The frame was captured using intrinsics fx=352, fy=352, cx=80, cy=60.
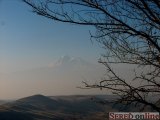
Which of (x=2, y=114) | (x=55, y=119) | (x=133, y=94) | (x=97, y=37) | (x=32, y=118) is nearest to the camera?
(x=133, y=94)

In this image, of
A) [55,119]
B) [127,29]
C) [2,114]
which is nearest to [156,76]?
[127,29]

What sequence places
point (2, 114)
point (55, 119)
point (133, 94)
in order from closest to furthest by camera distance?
point (133, 94)
point (2, 114)
point (55, 119)

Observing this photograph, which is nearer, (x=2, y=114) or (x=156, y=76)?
(x=156, y=76)

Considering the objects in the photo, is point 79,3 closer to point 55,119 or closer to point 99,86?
point 99,86

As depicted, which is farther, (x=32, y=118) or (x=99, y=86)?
(x=32, y=118)

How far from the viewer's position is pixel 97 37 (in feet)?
24.5

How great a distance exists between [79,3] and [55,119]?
474 ft

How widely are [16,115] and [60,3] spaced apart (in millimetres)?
131152

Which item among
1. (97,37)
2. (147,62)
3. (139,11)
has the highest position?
(139,11)

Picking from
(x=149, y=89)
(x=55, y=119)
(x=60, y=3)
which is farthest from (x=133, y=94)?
(x=55, y=119)

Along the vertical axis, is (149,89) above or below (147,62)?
below

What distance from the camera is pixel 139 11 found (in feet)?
24.4

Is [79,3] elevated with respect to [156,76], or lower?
elevated

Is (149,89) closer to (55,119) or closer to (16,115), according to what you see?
(16,115)
